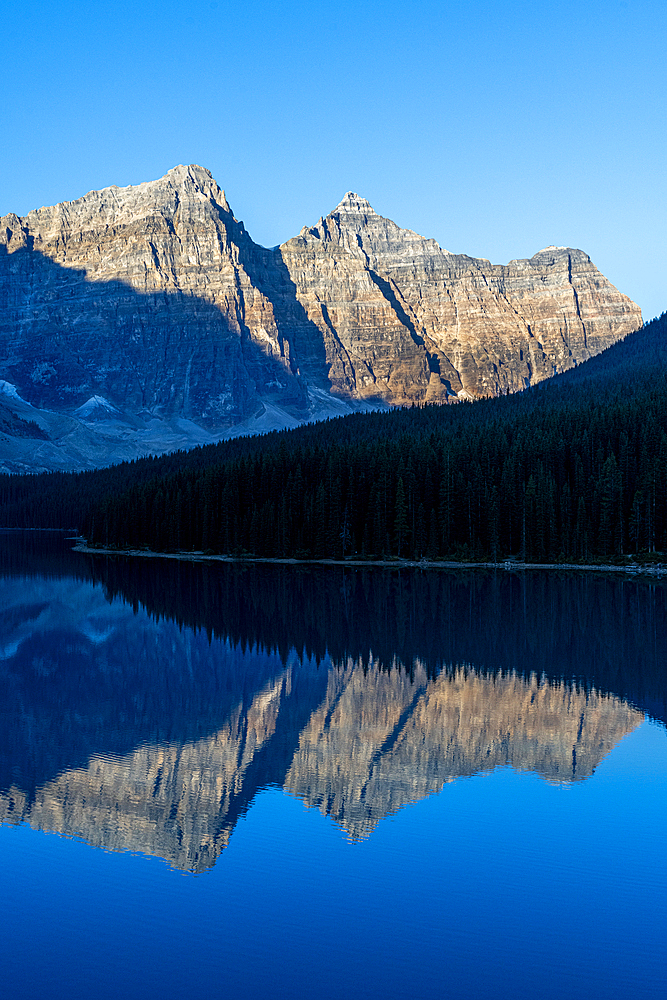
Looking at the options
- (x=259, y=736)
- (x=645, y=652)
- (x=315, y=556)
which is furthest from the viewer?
(x=315, y=556)

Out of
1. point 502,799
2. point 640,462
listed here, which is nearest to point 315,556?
point 640,462

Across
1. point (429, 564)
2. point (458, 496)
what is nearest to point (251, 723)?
point (429, 564)

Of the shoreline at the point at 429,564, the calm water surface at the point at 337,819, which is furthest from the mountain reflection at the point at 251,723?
the shoreline at the point at 429,564

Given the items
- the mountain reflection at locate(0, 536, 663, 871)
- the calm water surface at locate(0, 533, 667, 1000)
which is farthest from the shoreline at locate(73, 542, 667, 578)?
the calm water surface at locate(0, 533, 667, 1000)

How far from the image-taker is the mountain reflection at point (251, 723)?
2431cm

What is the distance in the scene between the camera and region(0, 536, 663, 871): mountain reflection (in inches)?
957

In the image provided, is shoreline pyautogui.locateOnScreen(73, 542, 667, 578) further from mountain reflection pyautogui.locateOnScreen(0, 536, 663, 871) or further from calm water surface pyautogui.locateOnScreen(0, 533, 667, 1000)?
calm water surface pyautogui.locateOnScreen(0, 533, 667, 1000)

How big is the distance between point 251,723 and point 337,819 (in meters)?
10.7

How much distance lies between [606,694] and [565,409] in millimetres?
118879

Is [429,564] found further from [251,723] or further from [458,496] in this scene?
[251,723]

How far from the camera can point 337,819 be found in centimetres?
2331

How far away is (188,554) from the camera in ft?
465

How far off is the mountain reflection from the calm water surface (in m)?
0.14

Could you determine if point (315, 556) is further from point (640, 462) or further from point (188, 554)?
point (640, 462)
